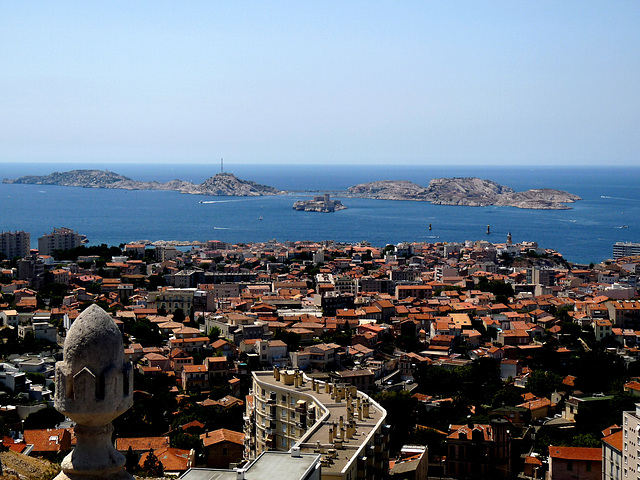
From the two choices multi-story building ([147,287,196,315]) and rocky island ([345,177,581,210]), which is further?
rocky island ([345,177,581,210])

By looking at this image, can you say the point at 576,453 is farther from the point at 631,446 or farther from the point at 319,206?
the point at 319,206

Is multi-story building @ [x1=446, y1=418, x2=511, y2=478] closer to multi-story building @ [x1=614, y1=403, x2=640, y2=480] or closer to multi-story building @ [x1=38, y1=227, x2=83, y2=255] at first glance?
multi-story building @ [x1=614, y1=403, x2=640, y2=480]

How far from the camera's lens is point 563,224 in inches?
2375

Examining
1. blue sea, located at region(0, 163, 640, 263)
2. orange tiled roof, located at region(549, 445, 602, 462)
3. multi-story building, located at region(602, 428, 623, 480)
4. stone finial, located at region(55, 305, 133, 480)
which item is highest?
stone finial, located at region(55, 305, 133, 480)

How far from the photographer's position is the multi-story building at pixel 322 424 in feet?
22.8

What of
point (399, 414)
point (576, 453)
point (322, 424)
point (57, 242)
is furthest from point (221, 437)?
point (57, 242)

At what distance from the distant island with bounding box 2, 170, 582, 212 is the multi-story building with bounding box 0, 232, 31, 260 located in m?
38.8

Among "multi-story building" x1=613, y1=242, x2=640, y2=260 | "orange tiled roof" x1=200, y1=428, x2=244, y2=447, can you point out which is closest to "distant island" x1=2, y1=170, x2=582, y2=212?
"multi-story building" x1=613, y1=242, x2=640, y2=260

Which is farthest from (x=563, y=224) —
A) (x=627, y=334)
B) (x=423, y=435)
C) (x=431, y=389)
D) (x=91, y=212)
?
(x=423, y=435)

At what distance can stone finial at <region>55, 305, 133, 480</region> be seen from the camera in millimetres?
1801

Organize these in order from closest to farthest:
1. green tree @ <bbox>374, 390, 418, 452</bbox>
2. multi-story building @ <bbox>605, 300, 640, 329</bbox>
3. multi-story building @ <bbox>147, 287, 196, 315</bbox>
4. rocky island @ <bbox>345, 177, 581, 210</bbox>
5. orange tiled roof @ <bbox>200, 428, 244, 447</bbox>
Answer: orange tiled roof @ <bbox>200, 428, 244, 447</bbox>, green tree @ <bbox>374, 390, 418, 452</bbox>, multi-story building @ <bbox>605, 300, 640, 329</bbox>, multi-story building @ <bbox>147, 287, 196, 315</bbox>, rocky island @ <bbox>345, 177, 581, 210</bbox>

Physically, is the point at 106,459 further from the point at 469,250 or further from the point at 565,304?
the point at 469,250

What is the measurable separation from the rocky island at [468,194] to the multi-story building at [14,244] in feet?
170

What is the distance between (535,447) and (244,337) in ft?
29.8
